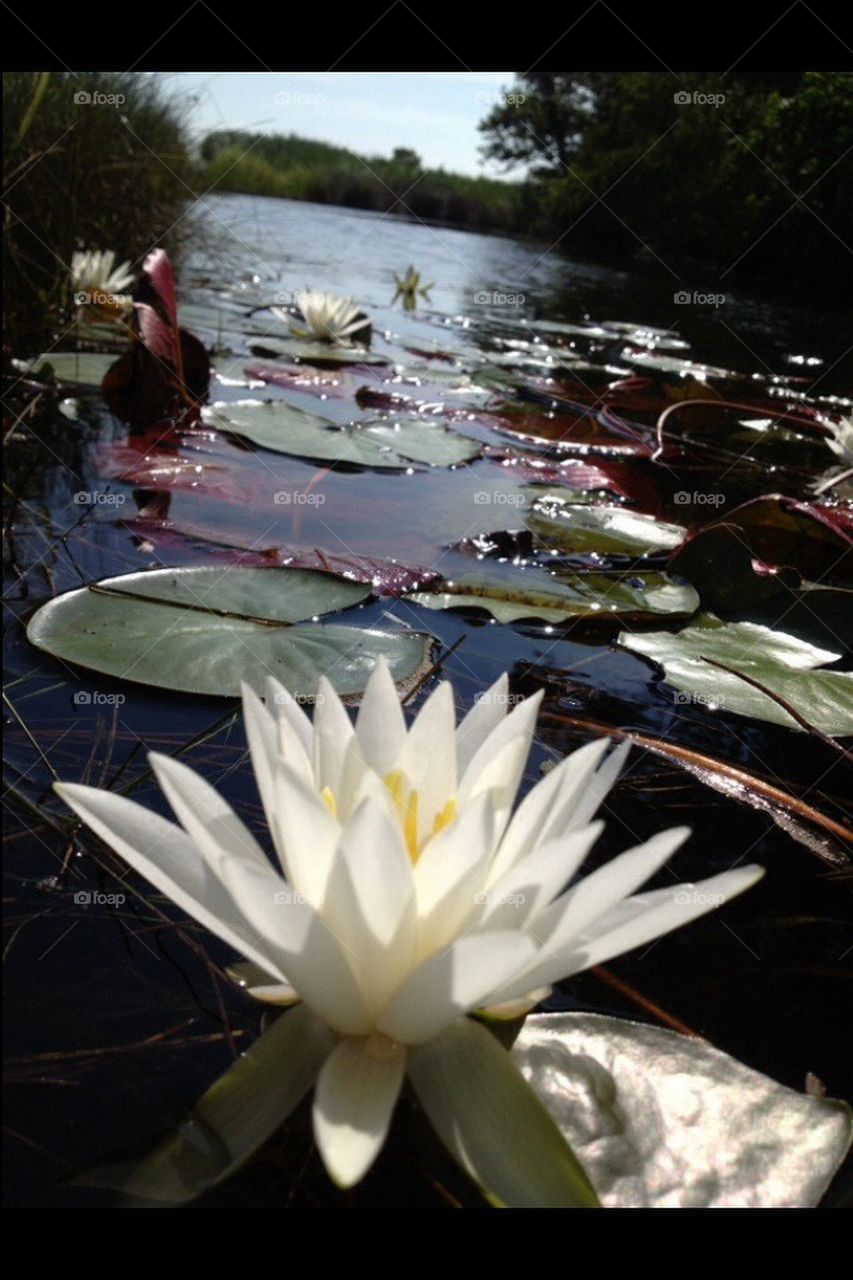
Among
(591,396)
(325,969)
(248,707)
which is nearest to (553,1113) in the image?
(325,969)

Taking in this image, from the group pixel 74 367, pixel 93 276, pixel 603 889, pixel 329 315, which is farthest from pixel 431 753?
pixel 329 315

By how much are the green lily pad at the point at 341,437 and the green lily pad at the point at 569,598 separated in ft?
2.15

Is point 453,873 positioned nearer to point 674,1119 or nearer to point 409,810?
point 409,810

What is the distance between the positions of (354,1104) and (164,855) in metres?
0.19

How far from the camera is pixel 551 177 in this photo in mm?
10562

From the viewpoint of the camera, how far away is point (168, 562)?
1.42m

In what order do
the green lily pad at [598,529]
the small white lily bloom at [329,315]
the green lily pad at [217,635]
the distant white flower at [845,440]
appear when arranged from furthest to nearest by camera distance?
1. the small white lily bloom at [329,315]
2. the distant white flower at [845,440]
3. the green lily pad at [598,529]
4. the green lily pad at [217,635]

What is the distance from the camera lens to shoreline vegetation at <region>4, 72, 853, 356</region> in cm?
278

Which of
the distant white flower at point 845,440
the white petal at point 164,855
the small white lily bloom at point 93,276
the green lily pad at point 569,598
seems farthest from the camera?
the small white lily bloom at point 93,276

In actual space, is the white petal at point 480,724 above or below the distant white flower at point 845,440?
below

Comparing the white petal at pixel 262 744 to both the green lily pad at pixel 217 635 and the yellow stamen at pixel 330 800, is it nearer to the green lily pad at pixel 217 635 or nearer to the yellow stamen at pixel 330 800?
the yellow stamen at pixel 330 800

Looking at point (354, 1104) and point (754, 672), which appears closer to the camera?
point (354, 1104)

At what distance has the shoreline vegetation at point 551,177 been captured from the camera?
2775 mm

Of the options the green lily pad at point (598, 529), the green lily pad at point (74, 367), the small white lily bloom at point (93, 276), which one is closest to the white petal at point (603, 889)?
the green lily pad at point (598, 529)
